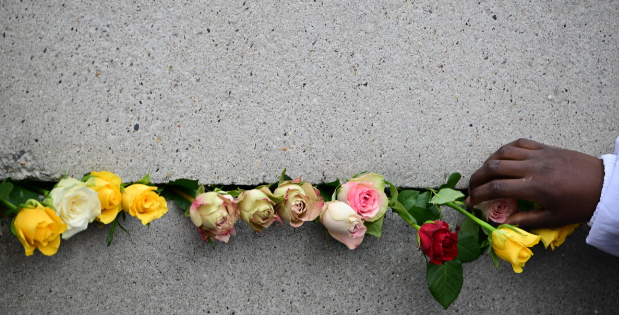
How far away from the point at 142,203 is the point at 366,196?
1.28ft

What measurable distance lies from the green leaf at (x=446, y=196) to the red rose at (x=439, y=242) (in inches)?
3.5

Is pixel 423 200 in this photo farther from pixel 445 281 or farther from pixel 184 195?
pixel 184 195

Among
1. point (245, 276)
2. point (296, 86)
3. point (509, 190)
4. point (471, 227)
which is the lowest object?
point (245, 276)

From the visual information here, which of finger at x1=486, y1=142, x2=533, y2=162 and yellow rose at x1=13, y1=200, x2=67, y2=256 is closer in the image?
yellow rose at x1=13, y1=200, x2=67, y2=256

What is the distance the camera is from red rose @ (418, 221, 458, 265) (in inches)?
25.8

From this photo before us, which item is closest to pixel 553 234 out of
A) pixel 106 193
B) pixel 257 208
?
pixel 257 208

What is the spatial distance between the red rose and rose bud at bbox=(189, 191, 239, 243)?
13.3 inches

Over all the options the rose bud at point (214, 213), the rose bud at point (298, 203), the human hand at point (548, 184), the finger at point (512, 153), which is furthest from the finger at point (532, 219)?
the rose bud at point (214, 213)

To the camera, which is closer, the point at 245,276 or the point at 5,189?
the point at 5,189

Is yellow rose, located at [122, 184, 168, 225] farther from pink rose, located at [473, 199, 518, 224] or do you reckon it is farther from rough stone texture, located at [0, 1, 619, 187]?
pink rose, located at [473, 199, 518, 224]

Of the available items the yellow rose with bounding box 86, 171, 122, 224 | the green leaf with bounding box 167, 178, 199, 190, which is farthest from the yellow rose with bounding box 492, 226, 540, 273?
the yellow rose with bounding box 86, 171, 122, 224

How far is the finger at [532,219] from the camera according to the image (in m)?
0.72

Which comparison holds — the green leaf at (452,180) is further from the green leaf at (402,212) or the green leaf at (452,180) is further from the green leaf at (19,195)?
the green leaf at (19,195)

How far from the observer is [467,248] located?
2.43 feet
